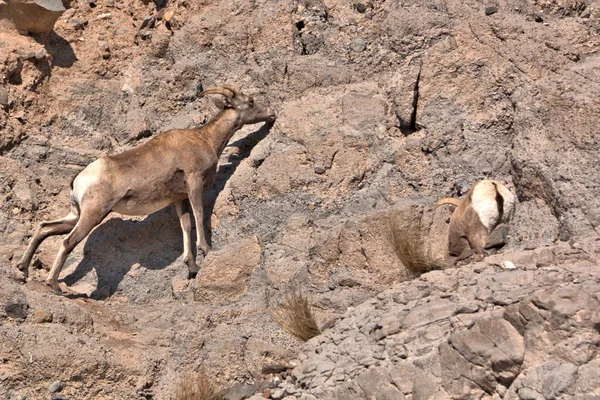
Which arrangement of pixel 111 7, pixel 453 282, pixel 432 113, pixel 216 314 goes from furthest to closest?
pixel 111 7, pixel 432 113, pixel 216 314, pixel 453 282

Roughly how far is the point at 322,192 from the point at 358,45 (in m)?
2.11

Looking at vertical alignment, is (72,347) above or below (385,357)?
below

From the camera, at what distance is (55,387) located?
901 centimetres

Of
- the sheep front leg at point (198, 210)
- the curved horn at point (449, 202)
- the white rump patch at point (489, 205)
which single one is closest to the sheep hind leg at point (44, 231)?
the sheep front leg at point (198, 210)

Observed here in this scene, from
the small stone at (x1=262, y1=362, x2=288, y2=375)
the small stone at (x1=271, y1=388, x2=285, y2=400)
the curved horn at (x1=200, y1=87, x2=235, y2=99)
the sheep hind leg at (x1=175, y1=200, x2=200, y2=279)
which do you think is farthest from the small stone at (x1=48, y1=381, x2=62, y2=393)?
the curved horn at (x1=200, y1=87, x2=235, y2=99)

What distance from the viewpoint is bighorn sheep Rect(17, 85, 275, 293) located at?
36.4ft

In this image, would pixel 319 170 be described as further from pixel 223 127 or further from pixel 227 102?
pixel 227 102

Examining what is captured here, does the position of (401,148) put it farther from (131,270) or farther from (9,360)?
(9,360)

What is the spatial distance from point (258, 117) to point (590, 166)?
14.3 feet

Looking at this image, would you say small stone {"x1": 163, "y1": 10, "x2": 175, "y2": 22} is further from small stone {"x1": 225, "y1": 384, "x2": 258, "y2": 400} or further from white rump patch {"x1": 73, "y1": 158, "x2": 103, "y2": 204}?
small stone {"x1": 225, "y1": 384, "x2": 258, "y2": 400}

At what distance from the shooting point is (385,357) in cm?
813

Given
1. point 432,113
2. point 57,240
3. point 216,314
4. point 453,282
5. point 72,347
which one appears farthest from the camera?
point 57,240

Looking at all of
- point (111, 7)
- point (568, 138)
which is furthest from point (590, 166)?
point (111, 7)

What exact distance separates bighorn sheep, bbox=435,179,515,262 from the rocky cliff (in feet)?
0.90
